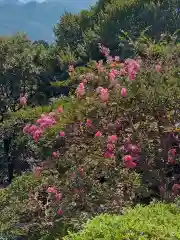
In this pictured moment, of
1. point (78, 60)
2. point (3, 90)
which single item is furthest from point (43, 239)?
point (78, 60)

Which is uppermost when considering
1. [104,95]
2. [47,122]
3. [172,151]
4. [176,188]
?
[104,95]

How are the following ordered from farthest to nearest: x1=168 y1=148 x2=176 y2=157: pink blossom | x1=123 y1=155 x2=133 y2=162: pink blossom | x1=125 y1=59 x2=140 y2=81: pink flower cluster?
x1=125 y1=59 x2=140 y2=81: pink flower cluster, x1=168 y1=148 x2=176 y2=157: pink blossom, x1=123 y1=155 x2=133 y2=162: pink blossom

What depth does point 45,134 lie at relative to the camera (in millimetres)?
8086

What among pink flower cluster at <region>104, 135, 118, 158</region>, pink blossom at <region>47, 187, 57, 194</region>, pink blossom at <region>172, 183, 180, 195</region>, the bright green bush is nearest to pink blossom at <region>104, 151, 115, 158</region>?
pink flower cluster at <region>104, 135, 118, 158</region>

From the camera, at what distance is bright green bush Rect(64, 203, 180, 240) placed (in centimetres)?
425

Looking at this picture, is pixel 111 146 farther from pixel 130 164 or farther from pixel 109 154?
pixel 130 164

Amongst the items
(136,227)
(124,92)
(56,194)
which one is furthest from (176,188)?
(136,227)

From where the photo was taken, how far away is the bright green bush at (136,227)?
14.0 feet

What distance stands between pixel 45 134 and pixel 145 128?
1659 mm

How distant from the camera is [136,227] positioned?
14.3 feet

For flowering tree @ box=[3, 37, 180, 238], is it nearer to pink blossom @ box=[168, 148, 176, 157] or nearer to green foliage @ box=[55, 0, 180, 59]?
pink blossom @ box=[168, 148, 176, 157]

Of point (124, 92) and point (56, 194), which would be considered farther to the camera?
point (56, 194)

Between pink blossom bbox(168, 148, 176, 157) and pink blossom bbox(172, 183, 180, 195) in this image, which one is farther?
pink blossom bbox(168, 148, 176, 157)

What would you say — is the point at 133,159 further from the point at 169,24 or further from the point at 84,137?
the point at 169,24
